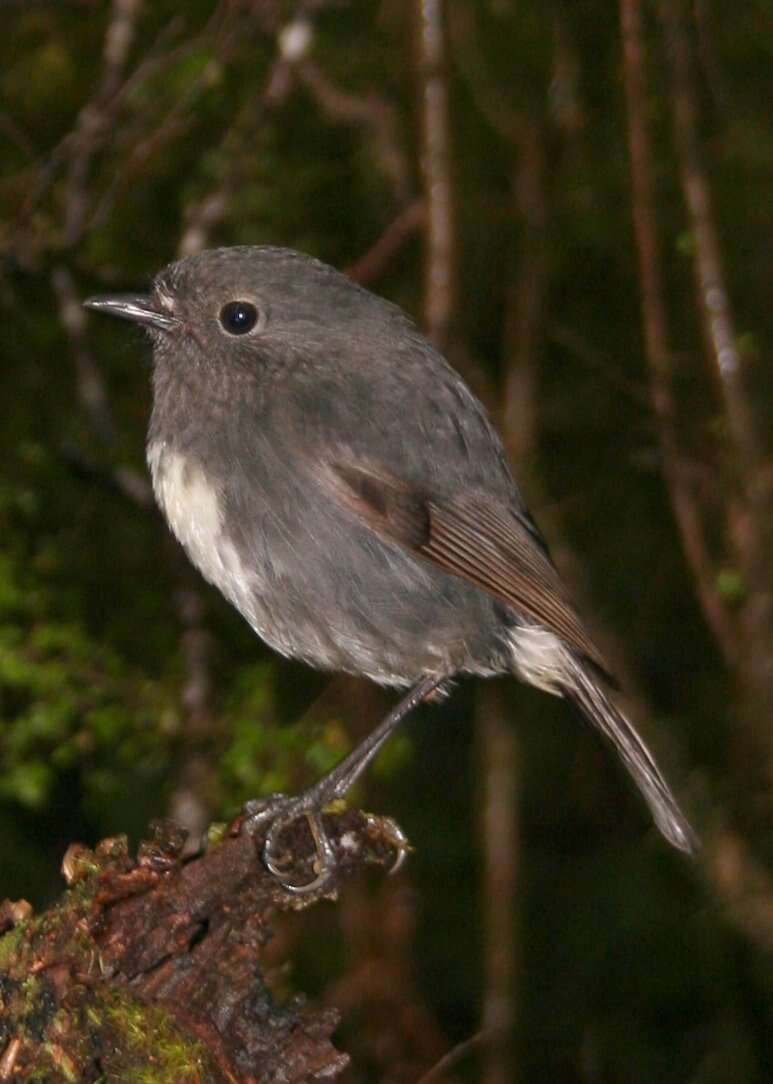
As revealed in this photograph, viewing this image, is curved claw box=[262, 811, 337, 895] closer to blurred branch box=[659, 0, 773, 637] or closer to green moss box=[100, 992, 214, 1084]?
green moss box=[100, 992, 214, 1084]

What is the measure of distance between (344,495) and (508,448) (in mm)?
1992

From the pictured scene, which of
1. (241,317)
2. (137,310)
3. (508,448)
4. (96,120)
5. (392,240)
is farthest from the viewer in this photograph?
(508,448)

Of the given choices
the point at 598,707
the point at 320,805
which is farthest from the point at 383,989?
the point at 320,805

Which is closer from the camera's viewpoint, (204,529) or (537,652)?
(204,529)

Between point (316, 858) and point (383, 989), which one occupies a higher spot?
point (316, 858)

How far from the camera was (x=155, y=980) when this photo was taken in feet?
11.2

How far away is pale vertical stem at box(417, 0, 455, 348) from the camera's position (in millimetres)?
5828

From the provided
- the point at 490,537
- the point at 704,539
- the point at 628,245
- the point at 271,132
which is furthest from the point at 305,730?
the point at 628,245

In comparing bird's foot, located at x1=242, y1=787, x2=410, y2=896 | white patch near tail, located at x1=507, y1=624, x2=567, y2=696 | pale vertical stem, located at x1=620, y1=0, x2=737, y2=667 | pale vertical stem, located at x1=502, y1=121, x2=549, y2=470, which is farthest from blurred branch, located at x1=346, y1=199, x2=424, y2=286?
bird's foot, located at x1=242, y1=787, x2=410, y2=896

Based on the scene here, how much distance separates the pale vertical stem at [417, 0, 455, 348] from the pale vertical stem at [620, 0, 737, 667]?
2.04 feet

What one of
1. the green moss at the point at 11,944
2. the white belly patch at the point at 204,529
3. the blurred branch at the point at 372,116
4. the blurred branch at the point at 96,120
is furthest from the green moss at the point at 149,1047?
the blurred branch at the point at 372,116

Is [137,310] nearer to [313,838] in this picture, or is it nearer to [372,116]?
[313,838]

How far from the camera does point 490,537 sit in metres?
4.63

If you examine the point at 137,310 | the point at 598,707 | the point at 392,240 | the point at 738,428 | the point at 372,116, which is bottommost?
the point at 598,707
